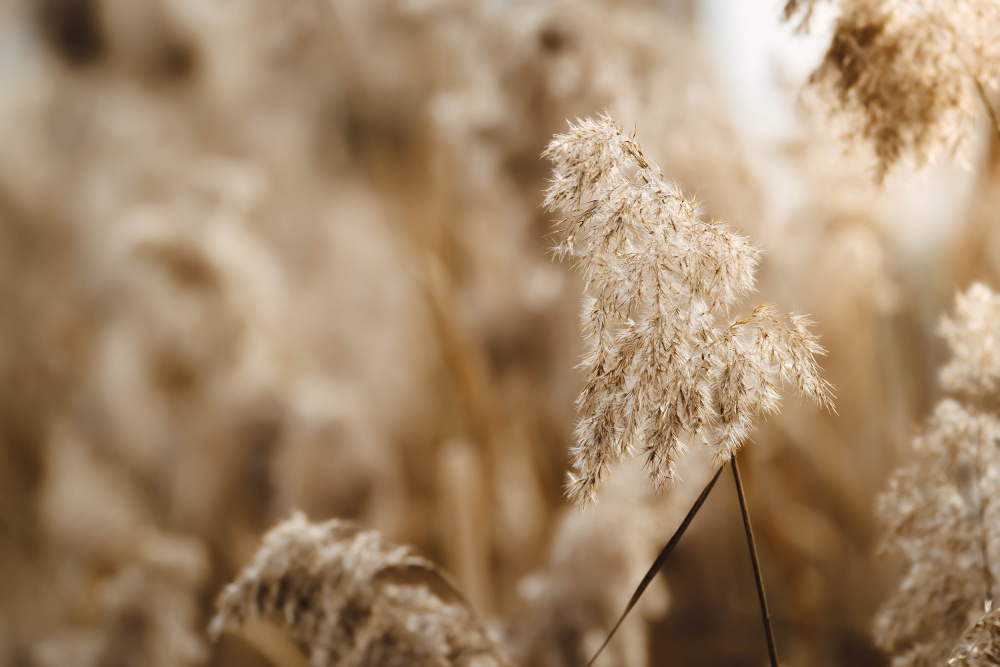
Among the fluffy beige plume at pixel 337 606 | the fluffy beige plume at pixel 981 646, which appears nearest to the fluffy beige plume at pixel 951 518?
the fluffy beige plume at pixel 981 646

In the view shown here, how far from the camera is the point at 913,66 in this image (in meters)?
0.59

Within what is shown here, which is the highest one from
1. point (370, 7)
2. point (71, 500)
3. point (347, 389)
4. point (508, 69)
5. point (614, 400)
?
point (370, 7)

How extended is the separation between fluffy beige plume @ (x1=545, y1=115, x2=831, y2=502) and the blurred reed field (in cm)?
77

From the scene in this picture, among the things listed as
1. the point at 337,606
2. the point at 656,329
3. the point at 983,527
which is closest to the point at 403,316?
the point at 337,606

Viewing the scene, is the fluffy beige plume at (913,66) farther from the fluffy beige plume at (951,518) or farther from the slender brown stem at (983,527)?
the slender brown stem at (983,527)

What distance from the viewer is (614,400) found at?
0.41 meters

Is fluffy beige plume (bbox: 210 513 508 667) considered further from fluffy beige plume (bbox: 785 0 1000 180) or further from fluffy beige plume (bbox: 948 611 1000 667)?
fluffy beige plume (bbox: 785 0 1000 180)

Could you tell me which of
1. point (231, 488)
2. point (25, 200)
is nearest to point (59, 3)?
point (25, 200)

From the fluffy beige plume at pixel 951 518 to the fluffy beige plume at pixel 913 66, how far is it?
265 mm

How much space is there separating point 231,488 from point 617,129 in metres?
1.19

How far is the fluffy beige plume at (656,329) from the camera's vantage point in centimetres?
40

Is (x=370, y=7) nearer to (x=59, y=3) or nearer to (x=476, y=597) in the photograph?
(x=59, y=3)

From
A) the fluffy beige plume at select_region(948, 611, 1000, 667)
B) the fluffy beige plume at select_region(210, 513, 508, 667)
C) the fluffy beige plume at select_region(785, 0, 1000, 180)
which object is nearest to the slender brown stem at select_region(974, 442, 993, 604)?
the fluffy beige plume at select_region(948, 611, 1000, 667)

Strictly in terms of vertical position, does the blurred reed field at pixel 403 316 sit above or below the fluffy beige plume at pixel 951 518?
above
